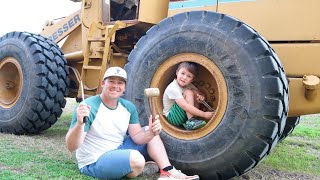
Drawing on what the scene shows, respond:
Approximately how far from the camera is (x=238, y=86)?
9.24 ft

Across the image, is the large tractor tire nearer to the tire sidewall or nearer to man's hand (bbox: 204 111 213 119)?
the tire sidewall

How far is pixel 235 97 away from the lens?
2.82 m

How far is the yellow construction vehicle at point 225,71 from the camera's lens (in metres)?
2.73

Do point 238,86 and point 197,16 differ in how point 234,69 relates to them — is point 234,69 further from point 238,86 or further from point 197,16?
point 197,16

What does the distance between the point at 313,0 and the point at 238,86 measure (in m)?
0.97

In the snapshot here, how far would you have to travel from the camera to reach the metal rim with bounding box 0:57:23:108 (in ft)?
16.1

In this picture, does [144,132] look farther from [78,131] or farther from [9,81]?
[9,81]

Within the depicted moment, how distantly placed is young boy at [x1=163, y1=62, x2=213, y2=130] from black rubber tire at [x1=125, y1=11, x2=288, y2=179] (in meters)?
0.15

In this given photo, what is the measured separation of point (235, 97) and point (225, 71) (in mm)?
210

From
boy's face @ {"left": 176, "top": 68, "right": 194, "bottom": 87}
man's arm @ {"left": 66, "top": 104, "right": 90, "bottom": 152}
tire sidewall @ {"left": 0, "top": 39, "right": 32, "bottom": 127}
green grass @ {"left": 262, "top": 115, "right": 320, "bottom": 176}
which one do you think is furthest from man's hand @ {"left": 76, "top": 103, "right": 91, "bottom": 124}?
tire sidewall @ {"left": 0, "top": 39, "right": 32, "bottom": 127}

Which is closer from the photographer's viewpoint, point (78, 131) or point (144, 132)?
point (78, 131)

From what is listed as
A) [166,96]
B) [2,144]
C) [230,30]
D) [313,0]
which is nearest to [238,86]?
[230,30]

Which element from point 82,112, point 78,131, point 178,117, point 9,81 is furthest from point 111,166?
point 9,81

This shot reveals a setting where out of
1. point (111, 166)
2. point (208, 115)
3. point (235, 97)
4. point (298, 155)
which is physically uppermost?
point (235, 97)
